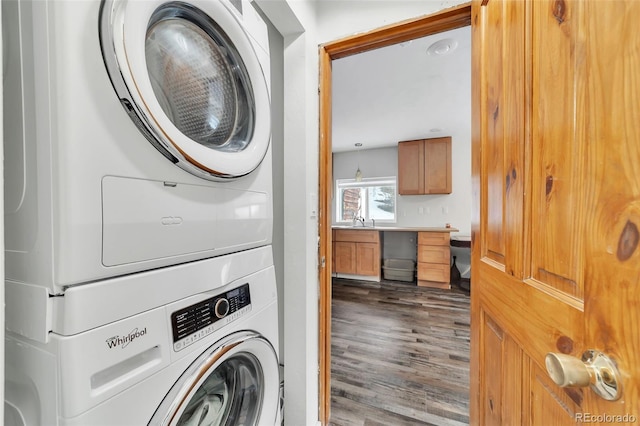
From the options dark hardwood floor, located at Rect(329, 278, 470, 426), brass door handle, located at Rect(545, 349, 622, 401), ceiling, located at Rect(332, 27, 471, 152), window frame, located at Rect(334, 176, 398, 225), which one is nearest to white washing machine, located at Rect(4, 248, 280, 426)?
brass door handle, located at Rect(545, 349, 622, 401)

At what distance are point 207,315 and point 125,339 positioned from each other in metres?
0.18

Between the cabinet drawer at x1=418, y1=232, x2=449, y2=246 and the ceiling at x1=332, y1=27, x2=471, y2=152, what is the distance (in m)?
1.51

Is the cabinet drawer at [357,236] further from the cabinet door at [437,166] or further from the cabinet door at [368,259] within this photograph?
the cabinet door at [437,166]

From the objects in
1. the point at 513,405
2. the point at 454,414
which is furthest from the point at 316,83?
the point at 454,414

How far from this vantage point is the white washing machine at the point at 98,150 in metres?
0.39

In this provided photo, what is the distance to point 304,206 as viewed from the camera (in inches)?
45.1

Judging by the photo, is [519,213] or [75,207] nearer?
[75,207]

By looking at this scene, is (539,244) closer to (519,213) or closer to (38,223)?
(519,213)

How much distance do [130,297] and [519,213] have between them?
0.86 m

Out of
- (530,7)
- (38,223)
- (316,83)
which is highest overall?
(316,83)

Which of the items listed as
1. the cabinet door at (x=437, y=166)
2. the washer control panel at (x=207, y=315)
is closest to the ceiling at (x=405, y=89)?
the cabinet door at (x=437, y=166)

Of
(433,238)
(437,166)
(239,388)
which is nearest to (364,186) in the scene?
(437,166)

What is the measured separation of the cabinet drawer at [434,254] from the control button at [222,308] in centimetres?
336

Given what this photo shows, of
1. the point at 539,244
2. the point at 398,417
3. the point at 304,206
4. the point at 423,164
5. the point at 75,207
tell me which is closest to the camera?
the point at 75,207
